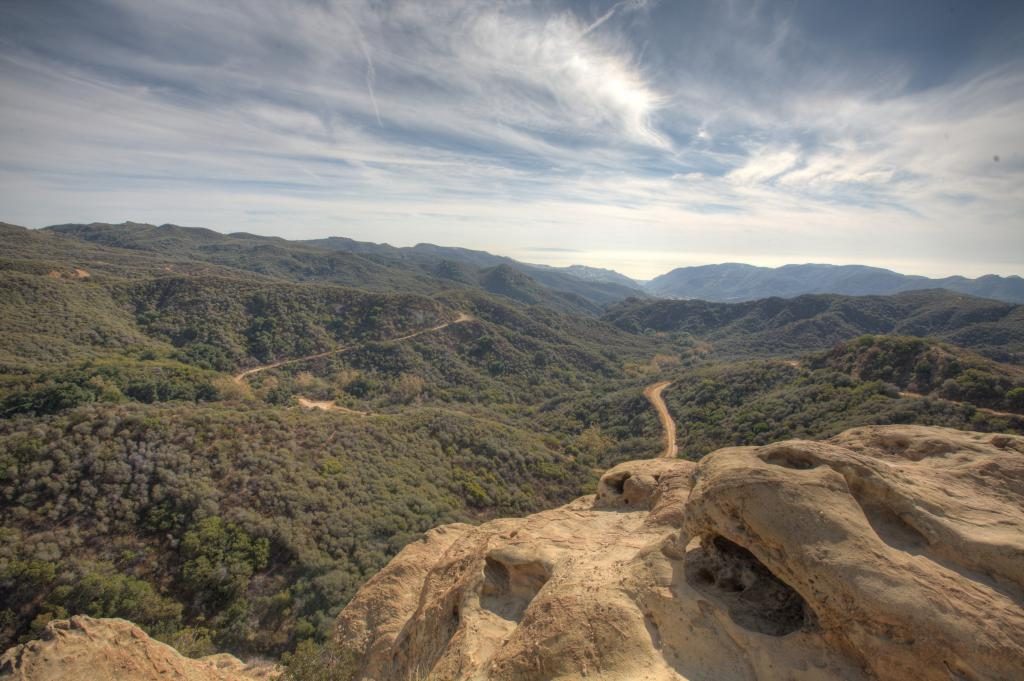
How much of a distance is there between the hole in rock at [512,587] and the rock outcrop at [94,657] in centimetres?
1344

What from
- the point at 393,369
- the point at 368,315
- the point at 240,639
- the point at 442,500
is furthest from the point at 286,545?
the point at 368,315

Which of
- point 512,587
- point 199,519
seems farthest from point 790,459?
point 199,519

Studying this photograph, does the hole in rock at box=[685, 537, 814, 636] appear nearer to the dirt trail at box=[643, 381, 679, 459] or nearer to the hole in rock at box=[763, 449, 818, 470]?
the hole in rock at box=[763, 449, 818, 470]

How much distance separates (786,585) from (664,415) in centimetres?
7638

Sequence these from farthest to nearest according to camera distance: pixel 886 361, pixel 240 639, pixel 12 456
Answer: pixel 886 361 → pixel 12 456 → pixel 240 639

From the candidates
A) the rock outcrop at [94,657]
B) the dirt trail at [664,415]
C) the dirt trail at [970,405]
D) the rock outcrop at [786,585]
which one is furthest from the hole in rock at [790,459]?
the dirt trail at [664,415]

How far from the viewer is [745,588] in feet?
37.3

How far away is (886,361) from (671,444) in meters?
32.9

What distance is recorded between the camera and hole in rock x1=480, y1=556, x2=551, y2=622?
46.1 feet

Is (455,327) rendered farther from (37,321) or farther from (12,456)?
(12,456)

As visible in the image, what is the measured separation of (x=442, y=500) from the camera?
47438mm

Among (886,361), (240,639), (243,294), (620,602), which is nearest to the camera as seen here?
(620,602)

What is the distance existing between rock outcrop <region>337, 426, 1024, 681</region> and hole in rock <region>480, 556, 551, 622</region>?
0.15 feet

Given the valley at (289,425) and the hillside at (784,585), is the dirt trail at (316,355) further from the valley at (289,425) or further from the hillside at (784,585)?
the hillside at (784,585)
